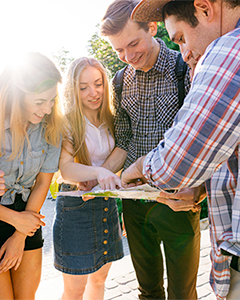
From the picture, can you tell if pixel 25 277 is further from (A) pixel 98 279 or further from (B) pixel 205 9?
(B) pixel 205 9

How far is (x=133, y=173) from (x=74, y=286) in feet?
3.92

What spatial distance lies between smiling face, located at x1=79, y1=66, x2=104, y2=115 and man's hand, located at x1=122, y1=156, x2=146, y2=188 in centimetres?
77

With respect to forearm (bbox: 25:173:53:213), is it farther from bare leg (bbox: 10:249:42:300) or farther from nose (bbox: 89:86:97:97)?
nose (bbox: 89:86:97:97)

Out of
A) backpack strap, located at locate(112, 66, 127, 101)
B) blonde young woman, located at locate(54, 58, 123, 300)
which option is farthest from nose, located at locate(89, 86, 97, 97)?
backpack strap, located at locate(112, 66, 127, 101)

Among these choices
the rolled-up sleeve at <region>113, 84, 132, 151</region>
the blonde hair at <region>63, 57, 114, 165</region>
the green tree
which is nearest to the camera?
the blonde hair at <region>63, 57, 114, 165</region>

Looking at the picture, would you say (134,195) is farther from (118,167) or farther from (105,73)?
(105,73)

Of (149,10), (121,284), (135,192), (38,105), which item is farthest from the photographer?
(121,284)

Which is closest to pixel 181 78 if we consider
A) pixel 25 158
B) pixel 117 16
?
pixel 117 16

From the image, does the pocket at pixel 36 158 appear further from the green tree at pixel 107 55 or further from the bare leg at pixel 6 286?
the green tree at pixel 107 55

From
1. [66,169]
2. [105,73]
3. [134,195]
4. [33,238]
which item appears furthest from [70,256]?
[105,73]

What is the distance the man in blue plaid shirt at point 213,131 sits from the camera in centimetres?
104

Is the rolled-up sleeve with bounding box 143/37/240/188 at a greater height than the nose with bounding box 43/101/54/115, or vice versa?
the rolled-up sleeve with bounding box 143/37/240/188

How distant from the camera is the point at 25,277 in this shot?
6.93ft

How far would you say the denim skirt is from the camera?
92.7 inches
